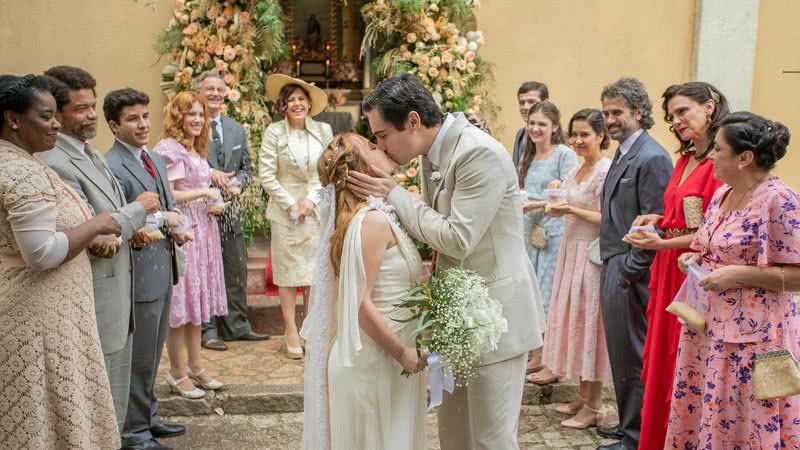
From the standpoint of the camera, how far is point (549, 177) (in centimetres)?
595

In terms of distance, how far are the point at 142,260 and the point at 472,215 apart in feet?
7.50

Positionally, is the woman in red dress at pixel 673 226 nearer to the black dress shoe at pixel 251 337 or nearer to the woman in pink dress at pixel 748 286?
the woman in pink dress at pixel 748 286

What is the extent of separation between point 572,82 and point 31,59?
18.6 ft

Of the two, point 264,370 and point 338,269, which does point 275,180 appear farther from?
point 338,269

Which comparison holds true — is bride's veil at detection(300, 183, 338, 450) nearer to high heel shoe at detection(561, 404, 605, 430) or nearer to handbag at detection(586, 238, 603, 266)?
handbag at detection(586, 238, 603, 266)

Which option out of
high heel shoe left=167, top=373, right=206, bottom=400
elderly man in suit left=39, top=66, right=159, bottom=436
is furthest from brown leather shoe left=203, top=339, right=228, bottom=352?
elderly man in suit left=39, top=66, right=159, bottom=436

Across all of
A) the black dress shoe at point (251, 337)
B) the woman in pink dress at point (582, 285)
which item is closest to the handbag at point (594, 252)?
the woman in pink dress at point (582, 285)

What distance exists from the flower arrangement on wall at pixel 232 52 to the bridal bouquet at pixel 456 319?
179 inches

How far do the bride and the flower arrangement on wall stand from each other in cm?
425

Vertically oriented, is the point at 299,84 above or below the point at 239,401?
above

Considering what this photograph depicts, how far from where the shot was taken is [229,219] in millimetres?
6516

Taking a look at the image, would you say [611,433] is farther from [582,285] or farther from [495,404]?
[495,404]

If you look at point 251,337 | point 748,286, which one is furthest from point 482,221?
point 251,337

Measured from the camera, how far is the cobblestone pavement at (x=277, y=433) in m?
5.05
